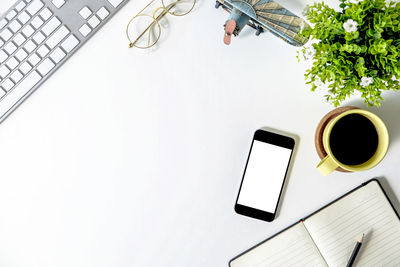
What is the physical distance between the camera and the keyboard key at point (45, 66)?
0.76 metres

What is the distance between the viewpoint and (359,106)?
759 millimetres

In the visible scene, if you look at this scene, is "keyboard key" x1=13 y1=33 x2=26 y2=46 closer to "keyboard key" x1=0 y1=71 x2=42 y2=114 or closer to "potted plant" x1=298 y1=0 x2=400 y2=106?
"keyboard key" x1=0 y1=71 x2=42 y2=114

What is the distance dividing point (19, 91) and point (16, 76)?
32 mm

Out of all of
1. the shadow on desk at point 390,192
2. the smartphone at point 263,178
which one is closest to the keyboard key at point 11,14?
the smartphone at point 263,178

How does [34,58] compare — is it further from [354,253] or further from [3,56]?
[354,253]

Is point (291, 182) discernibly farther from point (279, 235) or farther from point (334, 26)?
point (334, 26)

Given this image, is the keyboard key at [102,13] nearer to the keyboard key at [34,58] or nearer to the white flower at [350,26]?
the keyboard key at [34,58]

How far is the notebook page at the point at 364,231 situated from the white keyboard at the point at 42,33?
0.65 meters

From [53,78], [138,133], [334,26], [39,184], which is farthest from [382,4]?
[39,184]

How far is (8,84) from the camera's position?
30.1 inches

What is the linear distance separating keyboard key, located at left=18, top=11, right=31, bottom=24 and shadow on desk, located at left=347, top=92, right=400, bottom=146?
70cm

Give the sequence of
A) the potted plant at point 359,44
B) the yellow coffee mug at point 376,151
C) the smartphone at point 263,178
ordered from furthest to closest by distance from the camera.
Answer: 1. the smartphone at point 263,178
2. the yellow coffee mug at point 376,151
3. the potted plant at point 359,44

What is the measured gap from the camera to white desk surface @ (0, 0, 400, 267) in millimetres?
776

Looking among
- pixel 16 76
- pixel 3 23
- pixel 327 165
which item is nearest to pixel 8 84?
pixel 16 76
